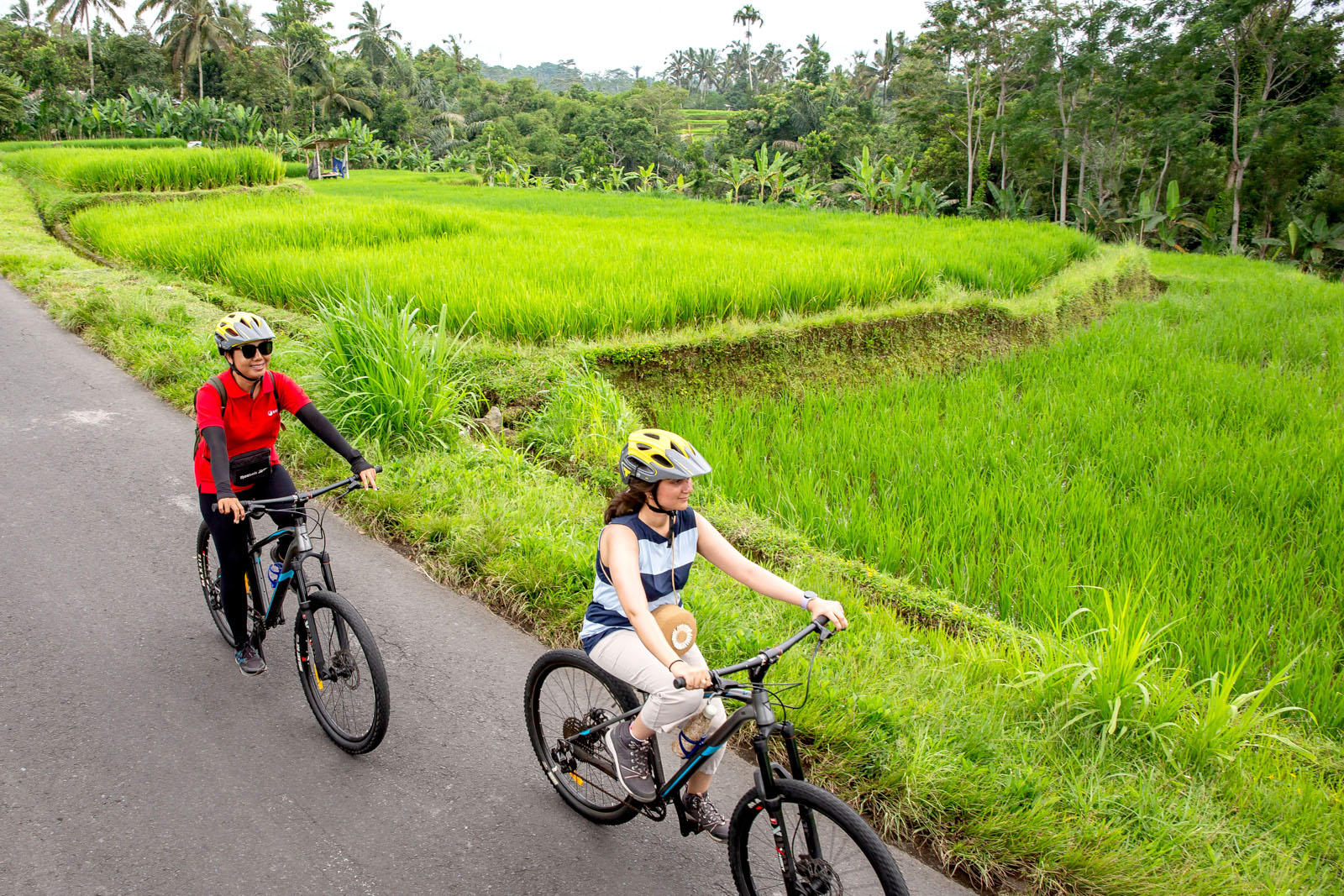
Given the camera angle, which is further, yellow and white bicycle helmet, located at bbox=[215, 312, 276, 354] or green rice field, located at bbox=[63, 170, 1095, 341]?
green rice field, located at bbox=[63, 170, 1095, 341]

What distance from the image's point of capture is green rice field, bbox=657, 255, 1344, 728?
3.70m

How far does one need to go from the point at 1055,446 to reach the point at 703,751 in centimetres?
428

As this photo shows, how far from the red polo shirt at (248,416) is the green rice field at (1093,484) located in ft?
8.37

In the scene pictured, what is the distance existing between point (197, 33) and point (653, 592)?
49.1m

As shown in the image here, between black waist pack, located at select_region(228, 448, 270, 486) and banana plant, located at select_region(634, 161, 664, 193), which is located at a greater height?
banana plant, located at select_region(634, 161, 664, 193)

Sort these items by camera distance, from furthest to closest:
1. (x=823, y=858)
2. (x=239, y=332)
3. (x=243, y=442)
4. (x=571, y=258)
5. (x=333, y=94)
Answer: (x=333, y=94) < (x=571, y=258) < (x=243, y=442) < (x=239, y=332) < (x=823, y=858)

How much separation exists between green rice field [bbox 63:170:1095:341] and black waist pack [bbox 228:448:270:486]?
9.52 feet

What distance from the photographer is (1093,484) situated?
492 cm

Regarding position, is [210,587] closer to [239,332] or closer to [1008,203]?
[239,332]

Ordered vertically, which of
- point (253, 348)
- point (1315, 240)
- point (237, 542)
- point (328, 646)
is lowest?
point (328, 646)

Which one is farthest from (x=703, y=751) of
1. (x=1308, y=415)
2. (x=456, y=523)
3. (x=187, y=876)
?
(x=1308, y=415)

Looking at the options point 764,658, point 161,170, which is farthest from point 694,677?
point 161,170

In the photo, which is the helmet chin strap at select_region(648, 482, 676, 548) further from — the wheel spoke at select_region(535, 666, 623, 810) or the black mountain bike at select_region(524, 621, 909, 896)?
the wheel spoke at select_region(535, 666, 623, 810)

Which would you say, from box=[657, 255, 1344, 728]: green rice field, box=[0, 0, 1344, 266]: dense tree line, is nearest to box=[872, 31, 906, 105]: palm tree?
box=[0, 0, 1344, 266]: dense tree line
